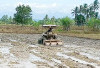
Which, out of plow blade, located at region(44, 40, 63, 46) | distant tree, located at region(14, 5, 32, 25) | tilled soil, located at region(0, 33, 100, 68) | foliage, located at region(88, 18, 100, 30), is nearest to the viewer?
tilled soil, located at region(0, 33, 100, 68)

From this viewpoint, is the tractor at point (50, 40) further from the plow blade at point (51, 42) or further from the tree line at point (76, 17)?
→ the tree line at point (76, 17)

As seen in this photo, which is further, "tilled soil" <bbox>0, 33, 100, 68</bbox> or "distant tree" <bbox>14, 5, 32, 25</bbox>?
"distant tree" <bbox>14, 5, 32, 25</bbox>

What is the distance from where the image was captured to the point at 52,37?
21.2m

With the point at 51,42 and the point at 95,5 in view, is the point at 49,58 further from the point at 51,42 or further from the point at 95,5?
the point at 95,5

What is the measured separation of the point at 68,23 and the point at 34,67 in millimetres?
55252

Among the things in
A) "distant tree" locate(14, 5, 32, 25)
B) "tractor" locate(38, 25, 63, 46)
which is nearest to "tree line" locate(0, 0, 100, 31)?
"distant tree" locate(14, 5, 32, 25)

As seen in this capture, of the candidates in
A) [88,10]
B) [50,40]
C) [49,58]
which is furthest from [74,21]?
[49,58]

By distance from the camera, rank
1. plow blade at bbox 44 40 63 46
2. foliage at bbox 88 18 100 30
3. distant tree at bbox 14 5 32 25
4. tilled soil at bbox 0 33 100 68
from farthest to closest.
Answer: distant tree at bbox 14 5 32 25 → foliage at bbox 88 18 100 30 → plow blade at bbox 44 40 63 46 → tilled soil at bbox 0 33 100 68

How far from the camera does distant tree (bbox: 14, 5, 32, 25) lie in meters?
68.6

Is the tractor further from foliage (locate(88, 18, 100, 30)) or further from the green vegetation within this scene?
foliage (locate(88, 18, 100, 30))

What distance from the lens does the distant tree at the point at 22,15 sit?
2699 inches

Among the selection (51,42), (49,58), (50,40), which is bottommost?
(49,58)

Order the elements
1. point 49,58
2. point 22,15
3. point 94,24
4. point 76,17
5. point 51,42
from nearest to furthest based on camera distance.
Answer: point 49,58
point 51,42
point 94,24
point 22,15
point 76,17

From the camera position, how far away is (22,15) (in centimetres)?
6956
